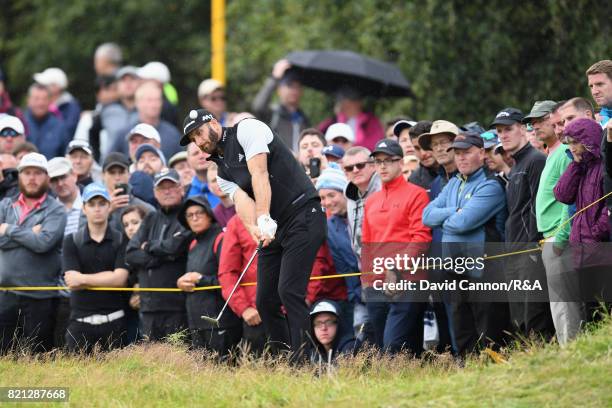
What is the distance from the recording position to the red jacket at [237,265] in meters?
12.4

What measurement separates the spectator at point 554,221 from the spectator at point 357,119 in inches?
221

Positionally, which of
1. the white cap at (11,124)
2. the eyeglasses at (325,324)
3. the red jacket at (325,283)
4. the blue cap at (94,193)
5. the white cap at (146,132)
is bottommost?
the eyeglasses at (325,324)

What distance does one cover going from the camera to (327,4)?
70.2 ft

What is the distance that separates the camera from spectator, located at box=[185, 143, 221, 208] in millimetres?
13969

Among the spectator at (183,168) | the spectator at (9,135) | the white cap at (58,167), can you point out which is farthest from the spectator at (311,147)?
the spectator at (9,135)

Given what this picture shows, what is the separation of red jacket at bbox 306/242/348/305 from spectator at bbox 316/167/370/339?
45 millimetres

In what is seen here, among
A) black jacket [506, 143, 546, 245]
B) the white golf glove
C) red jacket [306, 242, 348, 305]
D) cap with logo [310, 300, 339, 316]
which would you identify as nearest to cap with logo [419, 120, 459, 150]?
black jacket [506, 143, 546, 245]

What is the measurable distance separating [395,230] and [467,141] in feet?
3.52

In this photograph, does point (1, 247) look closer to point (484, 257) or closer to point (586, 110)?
point (484, 257)

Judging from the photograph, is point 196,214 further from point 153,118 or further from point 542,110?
point 153,118

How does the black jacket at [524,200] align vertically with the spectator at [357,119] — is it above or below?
below

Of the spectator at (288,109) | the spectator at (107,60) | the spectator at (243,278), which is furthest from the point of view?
the spectator at (107,60)

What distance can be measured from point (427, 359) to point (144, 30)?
18657 mm

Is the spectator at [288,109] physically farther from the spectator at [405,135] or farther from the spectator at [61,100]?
the spectator at [405,135]
